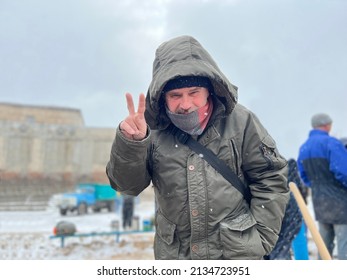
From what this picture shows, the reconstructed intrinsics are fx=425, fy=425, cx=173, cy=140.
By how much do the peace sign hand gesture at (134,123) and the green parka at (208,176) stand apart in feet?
0.29

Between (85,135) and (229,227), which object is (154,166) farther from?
Answer: (85,135)

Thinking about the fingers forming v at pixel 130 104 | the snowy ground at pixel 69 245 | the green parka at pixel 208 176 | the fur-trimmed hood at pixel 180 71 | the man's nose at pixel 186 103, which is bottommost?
the snowy ground at pixel 69 245

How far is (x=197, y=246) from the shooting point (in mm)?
1524

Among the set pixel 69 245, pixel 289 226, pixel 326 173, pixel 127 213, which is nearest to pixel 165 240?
pixel 289 226

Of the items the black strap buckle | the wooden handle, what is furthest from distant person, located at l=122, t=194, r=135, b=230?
the black strap buckle

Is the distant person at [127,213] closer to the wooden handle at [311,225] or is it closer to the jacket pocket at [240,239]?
the wooden handle at [311,225]

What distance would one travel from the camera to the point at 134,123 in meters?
1.40

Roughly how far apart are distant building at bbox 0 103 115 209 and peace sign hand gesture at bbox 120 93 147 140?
11.4 m

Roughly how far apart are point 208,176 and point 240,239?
0.25m

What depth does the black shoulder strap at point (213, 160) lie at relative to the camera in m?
1.55

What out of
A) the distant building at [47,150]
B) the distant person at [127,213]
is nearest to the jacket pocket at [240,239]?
the distant person at [127,213]

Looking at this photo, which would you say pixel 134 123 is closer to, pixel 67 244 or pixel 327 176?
pixel 327 176

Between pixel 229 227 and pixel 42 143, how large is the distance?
49.6ft
